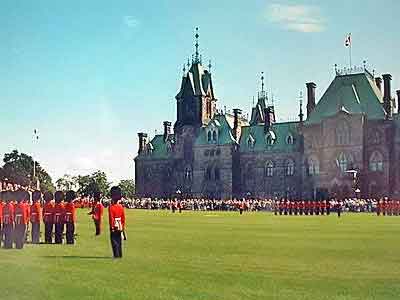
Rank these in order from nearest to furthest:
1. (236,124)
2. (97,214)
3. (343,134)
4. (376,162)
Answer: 1. (97,214)
2. (376,162)
3. (343,134)
4. (236,124)

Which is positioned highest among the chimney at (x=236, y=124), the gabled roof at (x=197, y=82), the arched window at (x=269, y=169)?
the gabled roof at (x=197, y=82)

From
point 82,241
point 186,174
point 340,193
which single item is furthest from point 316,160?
point 82,241

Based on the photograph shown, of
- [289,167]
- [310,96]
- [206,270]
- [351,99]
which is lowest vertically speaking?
[206,270]

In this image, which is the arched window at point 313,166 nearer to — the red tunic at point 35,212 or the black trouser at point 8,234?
the red tunic at point 35,212

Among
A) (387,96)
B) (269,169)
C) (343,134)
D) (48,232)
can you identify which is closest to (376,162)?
(343,134)

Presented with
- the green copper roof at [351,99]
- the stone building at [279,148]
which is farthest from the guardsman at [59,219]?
the green copper roof at [351,99]

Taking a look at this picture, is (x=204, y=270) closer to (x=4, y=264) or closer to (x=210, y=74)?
(x=4, y=264)

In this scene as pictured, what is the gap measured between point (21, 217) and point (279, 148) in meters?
Result: 72.6

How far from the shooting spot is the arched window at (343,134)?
8119 centimetres

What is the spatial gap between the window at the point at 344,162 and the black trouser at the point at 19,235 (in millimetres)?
61879

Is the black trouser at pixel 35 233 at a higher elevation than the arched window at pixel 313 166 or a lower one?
lower

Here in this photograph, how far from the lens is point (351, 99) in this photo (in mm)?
83938

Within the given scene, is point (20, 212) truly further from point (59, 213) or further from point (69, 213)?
point (69, 213)

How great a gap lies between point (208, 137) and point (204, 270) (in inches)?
3202
